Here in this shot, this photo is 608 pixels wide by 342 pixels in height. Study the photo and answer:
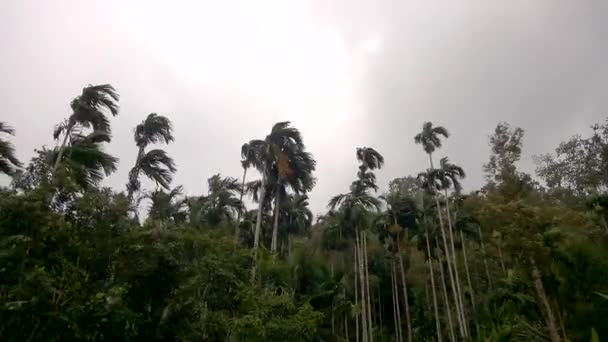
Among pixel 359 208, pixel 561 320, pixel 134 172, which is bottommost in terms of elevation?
pixel 561 320

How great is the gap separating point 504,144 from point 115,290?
497 inches

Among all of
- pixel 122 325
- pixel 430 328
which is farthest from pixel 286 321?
pixel 430 328

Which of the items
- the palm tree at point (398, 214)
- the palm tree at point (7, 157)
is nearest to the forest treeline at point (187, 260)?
the palm tree at point (7, 157)

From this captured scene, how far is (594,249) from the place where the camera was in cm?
1273

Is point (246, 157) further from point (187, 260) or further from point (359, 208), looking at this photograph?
point (187, 260)

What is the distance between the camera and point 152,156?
53.1ft

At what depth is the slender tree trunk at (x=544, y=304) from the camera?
10.8 metres

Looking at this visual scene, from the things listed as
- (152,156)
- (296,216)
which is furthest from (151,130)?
(296,216)

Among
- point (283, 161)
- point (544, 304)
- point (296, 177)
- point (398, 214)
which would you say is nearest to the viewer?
point (544, 304)

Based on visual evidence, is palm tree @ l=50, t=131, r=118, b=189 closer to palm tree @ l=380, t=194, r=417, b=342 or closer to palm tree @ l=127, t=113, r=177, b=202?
palm tree @ l=127, t=113, r=177, b=202

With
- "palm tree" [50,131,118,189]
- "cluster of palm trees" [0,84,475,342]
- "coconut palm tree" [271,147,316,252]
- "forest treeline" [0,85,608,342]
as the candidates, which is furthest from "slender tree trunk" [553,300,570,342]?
"palm tree" [50,131,118,189]

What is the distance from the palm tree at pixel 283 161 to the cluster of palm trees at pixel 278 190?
0.06 meters

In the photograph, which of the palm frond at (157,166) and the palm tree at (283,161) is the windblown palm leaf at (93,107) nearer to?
the palm frond at (157,166)

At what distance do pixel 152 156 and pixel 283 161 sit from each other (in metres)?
7.28
